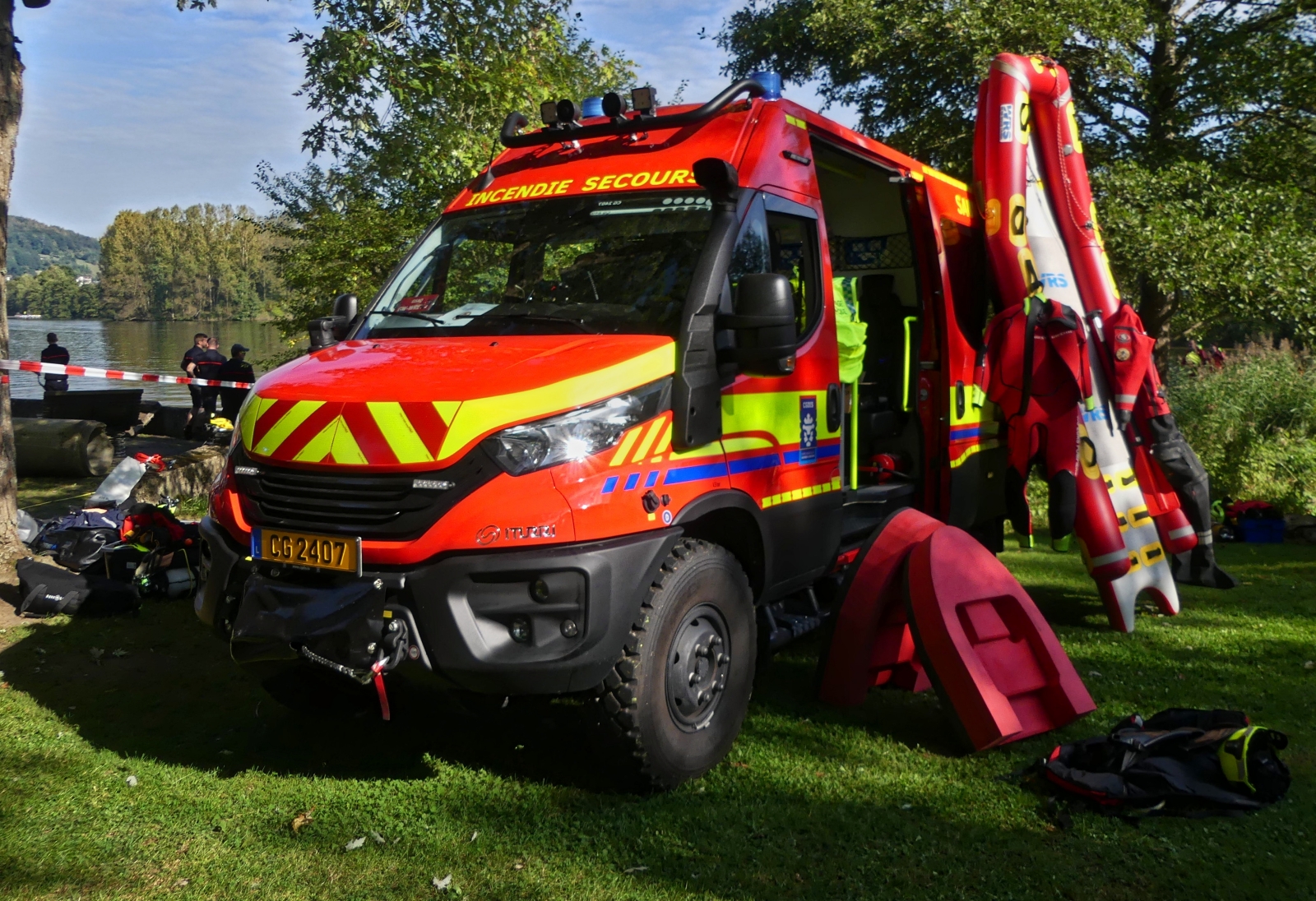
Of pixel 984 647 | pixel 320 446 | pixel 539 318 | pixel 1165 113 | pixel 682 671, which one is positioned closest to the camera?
pixel 320 446

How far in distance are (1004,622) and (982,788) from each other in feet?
2.97

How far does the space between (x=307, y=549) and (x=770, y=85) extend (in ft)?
9.83

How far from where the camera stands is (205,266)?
373ft

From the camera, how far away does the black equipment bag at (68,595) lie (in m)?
6.33

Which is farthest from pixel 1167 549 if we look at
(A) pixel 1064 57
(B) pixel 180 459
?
(A) pixel 1064 57

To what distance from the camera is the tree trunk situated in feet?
23.2

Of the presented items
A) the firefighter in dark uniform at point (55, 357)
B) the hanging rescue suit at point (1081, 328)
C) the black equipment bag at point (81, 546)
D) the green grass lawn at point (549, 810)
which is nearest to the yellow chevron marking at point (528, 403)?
the green grass lawn at point (549, 810)

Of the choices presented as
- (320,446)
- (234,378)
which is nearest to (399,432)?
(320,446)

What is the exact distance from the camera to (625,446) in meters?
3.74

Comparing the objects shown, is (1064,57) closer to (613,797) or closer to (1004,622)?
(1004,622)

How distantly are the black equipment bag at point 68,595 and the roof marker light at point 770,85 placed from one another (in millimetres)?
4910

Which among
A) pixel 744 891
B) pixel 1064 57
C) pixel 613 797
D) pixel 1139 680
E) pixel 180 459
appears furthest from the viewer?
pixel 1064 57

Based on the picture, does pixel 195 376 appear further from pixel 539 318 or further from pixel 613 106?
pixel 539 318

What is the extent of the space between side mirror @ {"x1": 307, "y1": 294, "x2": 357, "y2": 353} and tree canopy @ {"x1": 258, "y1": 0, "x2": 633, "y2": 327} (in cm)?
484
